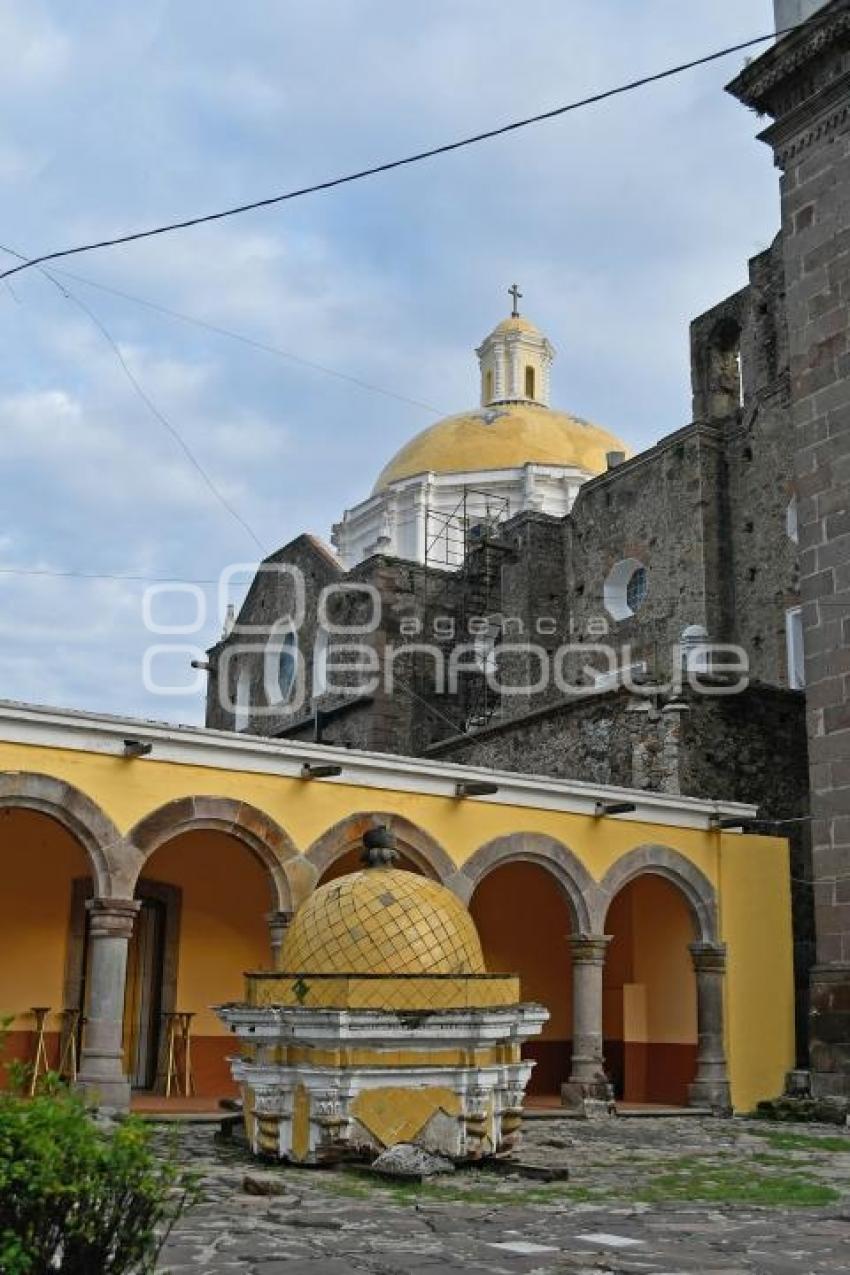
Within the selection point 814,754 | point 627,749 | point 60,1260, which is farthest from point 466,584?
point 60,1260

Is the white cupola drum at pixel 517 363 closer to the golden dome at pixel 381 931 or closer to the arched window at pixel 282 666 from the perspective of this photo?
the arched window at pixel 282 666

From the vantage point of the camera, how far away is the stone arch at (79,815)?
37.0ft

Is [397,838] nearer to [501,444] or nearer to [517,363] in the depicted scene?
[501,444]

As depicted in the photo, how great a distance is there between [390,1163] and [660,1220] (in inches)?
75.1

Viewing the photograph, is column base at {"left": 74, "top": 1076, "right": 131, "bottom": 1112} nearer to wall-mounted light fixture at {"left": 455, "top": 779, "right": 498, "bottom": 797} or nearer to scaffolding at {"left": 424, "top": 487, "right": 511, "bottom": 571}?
wall-mounted light fixture at {"left": 455, "top": 779, "right": 498, "bottom": 797}

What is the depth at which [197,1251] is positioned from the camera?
617 cm

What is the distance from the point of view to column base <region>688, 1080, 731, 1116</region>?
568 inches

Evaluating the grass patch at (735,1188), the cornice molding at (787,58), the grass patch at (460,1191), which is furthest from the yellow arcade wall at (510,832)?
the cornice molding at (787,58)

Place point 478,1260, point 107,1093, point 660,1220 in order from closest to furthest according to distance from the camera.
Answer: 1. point 478,1260
2. point 660,1220
3. point 107,1093

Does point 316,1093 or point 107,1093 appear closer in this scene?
point 316,1093

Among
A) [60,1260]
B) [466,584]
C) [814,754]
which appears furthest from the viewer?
[466,584]

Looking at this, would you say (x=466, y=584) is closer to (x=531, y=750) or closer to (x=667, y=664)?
(x=667, y=664)

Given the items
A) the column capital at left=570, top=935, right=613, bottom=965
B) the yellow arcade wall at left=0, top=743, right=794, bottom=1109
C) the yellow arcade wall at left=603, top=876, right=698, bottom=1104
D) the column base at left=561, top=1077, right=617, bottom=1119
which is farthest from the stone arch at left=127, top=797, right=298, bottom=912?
the yellow arcade wall at left=603, top=876, right=698, bottom=1104

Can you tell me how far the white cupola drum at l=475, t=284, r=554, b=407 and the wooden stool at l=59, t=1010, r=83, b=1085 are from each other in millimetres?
33349
